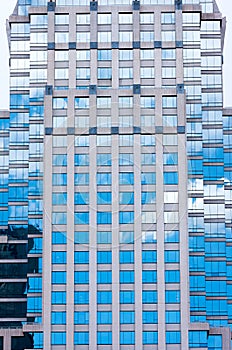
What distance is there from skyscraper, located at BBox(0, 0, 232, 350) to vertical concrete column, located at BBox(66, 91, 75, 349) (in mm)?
81

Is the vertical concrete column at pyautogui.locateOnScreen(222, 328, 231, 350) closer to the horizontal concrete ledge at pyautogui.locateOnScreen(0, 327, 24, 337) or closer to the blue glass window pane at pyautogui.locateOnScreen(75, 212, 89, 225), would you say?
the blue glass window pane at pyautogui.locateOnScreen(75, 212, 89, 225)

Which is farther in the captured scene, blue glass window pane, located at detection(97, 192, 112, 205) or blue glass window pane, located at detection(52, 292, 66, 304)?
blue glass window pane, located at detection(97, 192, 112, 205)

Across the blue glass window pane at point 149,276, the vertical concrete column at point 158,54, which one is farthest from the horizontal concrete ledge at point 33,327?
the vertical concrete column at point 158,54

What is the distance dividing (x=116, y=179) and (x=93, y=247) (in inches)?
229

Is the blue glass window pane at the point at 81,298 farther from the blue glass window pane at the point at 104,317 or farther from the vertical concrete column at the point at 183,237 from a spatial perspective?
the vertical concrete column at the point at 183,237

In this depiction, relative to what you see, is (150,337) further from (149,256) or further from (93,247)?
(93,247)

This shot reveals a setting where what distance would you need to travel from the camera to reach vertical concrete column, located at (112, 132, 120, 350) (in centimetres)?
6756

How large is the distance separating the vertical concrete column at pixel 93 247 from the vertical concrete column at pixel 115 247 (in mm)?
1437

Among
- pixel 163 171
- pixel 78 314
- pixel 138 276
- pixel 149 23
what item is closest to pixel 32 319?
pixel 78 314

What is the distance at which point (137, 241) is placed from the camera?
69.1 m

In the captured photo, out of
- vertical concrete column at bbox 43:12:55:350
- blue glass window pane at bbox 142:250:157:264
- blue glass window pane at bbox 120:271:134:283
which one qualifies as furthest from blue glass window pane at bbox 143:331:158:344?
vertical concrete column at bbox 43:12:55:350

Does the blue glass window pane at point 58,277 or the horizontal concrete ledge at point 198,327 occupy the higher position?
the blue glass window pane at point 58,277

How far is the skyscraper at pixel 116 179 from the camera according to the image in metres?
68.1

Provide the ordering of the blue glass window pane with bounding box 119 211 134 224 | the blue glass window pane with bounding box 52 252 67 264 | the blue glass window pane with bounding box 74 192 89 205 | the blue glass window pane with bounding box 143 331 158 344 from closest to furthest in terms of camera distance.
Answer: the blue glass window pane with bounding box 143 331 158 344
the blue glass window pane with bounding box 52 252 67 264
the blue glass window pane with bounding box 119 211 134 224
the blue glass window pane with bounding box 74 192 89 205
